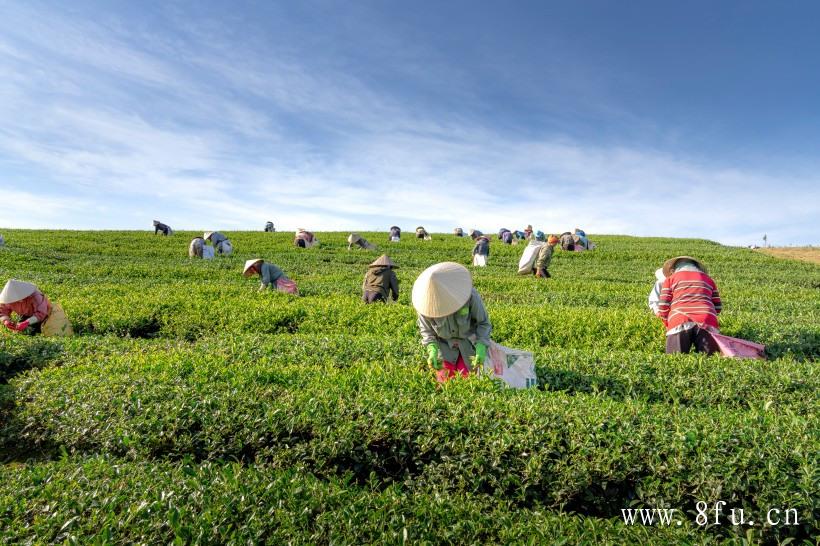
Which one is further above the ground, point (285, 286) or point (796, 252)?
point (796, 252)

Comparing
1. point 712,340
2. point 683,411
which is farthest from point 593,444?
point 712,340

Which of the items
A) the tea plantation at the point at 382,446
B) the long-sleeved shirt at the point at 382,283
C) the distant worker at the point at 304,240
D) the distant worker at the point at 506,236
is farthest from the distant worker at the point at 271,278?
the distant worker at the point at 506,236

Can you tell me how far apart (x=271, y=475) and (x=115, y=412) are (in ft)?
6.46

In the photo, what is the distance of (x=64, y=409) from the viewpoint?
14.9 ft

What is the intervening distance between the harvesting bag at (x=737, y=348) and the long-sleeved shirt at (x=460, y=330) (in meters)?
3.83

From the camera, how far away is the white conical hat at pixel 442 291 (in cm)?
451

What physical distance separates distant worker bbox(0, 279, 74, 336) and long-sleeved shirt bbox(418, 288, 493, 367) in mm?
7240

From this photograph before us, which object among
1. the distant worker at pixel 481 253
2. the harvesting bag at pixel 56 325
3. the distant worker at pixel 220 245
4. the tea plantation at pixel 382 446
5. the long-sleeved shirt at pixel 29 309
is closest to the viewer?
the tea plantation at pixel 382 446

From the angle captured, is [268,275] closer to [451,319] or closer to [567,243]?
[451,319]

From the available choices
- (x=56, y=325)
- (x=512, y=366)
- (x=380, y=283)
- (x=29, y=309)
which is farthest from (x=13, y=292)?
(x=512, y=366)

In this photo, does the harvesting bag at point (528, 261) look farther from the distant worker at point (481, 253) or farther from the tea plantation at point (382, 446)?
the tea plantation at point (382, 446)

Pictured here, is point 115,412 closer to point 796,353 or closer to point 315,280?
point 796,353

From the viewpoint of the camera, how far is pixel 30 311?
7930 millimetres

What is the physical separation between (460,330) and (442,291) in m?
0.75
